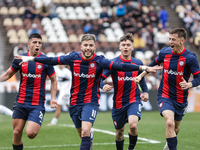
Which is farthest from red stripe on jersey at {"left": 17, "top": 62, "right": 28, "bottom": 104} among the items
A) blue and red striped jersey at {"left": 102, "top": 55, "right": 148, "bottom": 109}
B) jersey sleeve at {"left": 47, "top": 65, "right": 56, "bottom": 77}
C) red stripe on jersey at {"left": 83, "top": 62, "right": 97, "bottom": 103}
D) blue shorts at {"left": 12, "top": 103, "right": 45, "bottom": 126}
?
blue and red striped jersey at {"left": 102, "top": 55, "right": 148, "bottom": 109}

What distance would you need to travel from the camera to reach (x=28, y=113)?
23.3ft

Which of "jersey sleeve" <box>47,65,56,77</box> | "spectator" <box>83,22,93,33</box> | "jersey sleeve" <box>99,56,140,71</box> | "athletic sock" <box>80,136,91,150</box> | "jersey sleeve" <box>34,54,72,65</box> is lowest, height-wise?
"athletic sock" <box>80,136,91,150</box>

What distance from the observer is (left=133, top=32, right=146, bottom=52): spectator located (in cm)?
2273

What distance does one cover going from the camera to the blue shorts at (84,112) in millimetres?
6574

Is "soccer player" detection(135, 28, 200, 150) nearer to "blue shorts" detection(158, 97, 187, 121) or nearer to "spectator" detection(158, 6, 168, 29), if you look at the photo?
"blue shorts" detection(158, 97, 187, 121)

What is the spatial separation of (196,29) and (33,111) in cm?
2059

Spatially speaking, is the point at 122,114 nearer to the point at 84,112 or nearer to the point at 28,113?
the point at 84,112

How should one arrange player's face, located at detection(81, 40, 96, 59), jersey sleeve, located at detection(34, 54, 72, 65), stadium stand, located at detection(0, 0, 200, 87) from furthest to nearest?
stadium stand, located at detection(0, 0, 200, 87) → player's face, located at detection(81, 40, 96, 59) → jersey sleeve, located at detection(34, 54, 72, 65)

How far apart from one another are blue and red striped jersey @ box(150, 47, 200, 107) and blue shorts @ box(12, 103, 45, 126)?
8.29ft

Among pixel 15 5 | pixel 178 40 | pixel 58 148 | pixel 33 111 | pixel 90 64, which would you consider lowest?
pixel 58 148

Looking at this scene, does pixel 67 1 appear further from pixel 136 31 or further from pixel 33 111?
pixel 33 111

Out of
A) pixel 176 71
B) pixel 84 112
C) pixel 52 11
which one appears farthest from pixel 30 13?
pixel 84 112

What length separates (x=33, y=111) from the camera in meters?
7.03

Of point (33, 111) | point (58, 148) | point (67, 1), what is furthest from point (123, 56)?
point (67, 1)
